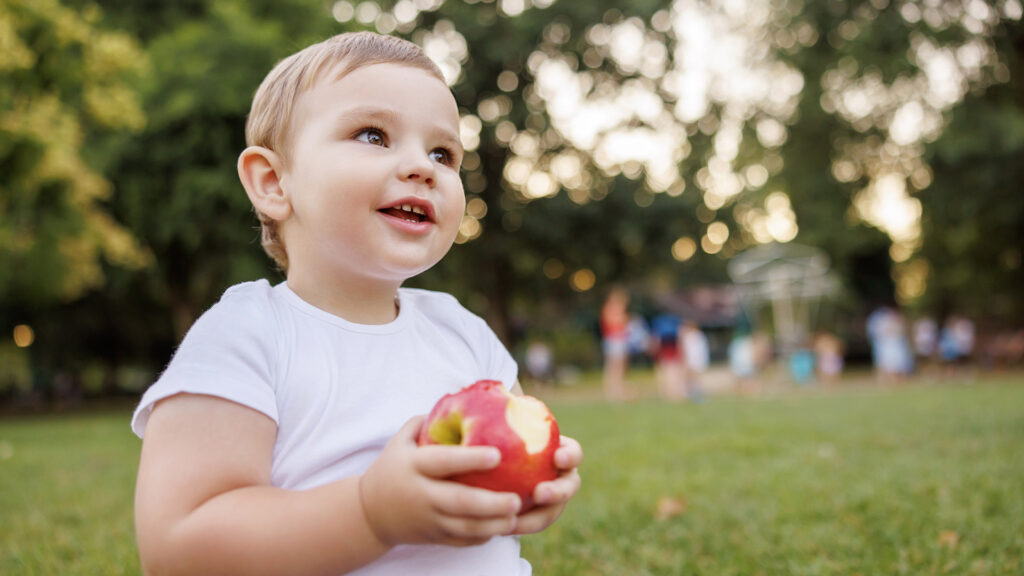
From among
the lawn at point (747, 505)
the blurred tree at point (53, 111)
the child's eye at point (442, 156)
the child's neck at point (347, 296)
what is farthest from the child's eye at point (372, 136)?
the blurred tree at point (53, 111)

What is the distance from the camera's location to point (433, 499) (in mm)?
1112

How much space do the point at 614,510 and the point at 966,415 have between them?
6.11m

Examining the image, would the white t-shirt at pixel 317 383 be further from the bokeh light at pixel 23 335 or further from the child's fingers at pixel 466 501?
the bokeh light at pixel 23 335

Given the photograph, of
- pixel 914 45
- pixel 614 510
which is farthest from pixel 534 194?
pixel 614 510

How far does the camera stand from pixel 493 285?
988 inches

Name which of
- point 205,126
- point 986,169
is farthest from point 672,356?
point 986,169

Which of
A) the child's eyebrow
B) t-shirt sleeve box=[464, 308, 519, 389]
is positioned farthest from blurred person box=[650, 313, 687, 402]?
the child's eyebrow

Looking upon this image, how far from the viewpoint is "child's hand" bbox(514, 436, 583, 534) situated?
125cm

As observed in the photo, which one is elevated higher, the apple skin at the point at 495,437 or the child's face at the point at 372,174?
the child's face at the point at 372,174

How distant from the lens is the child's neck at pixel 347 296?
1.60 meters

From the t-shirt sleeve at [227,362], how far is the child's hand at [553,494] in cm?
49

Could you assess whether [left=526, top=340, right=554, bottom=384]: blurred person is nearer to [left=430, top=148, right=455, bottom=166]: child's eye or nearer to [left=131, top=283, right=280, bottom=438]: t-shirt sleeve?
[left=430, top=148, right=455, bottom=166]: child's eye

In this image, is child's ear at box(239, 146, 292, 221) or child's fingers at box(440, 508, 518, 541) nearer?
child's fingers at box(440, 508, 518, 541)

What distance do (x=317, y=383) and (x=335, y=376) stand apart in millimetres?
44
